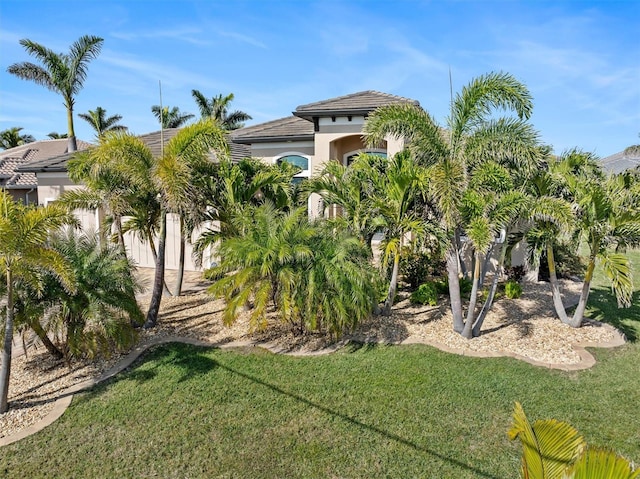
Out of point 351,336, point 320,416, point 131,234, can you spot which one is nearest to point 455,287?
point 351,336

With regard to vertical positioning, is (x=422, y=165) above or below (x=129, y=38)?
below

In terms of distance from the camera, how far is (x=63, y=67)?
2056 cm

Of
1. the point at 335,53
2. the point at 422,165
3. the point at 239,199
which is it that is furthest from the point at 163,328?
the point at 335,53

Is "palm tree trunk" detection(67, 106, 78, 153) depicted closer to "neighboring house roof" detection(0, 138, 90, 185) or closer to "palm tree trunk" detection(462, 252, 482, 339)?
"neighboring house roof" detection(0, 138, 90, 185)

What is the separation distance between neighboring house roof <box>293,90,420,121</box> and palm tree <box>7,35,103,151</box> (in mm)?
13777

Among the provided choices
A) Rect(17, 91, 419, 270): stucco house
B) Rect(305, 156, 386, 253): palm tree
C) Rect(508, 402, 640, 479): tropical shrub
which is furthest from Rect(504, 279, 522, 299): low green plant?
Rect(508, 402, 640, 479): tropical shrub

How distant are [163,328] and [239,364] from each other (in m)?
2.93

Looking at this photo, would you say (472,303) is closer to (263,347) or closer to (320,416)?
(320,416)

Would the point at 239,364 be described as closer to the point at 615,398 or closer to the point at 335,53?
the point at 615,398

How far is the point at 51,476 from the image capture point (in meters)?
4.82

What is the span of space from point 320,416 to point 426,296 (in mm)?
6100

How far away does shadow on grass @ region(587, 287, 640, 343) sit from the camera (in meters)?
9.99

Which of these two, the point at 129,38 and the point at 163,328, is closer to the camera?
the point at 163,328

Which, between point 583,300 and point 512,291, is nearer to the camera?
point 583,300
